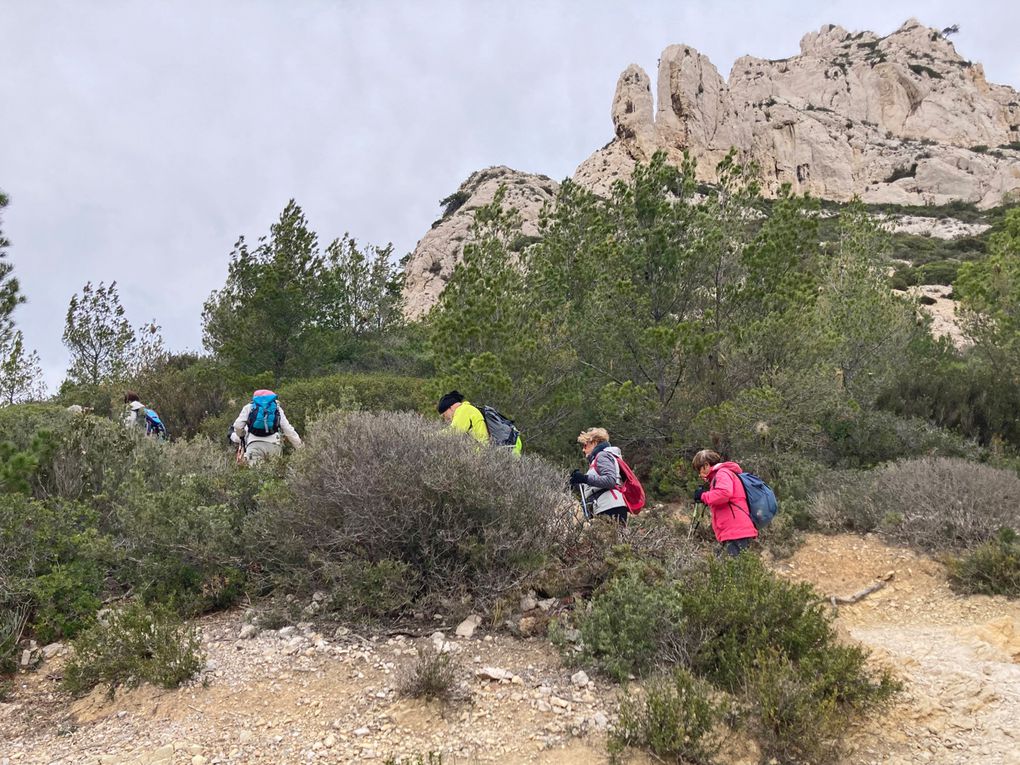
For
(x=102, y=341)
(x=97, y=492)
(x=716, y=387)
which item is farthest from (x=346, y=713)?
(x=102, y=341)

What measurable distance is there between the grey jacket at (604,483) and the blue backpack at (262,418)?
3527 millimetres

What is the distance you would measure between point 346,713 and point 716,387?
24.7 ft

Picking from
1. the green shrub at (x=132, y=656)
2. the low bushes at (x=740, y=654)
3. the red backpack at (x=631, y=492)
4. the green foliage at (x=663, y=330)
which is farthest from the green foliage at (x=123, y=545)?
the green foliage at (x=663, y=330)

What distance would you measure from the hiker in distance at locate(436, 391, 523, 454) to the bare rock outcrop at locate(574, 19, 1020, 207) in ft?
133

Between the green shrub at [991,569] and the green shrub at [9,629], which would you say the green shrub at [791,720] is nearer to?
the green shrub at [991,569]

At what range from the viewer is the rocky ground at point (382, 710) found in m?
2.77

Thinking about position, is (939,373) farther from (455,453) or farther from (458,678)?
(458,678)

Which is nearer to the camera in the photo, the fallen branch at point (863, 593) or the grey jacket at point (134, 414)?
the fallen branch at point (863, 593)

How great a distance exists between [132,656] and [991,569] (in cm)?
627

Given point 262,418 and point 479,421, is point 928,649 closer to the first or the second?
point 479,421

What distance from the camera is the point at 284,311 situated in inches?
586

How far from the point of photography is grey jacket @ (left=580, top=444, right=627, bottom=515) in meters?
5.24

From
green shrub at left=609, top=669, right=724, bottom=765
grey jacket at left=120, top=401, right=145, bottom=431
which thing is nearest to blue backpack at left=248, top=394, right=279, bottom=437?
grey jacket at left=120, top=401, right=145, bottom=431

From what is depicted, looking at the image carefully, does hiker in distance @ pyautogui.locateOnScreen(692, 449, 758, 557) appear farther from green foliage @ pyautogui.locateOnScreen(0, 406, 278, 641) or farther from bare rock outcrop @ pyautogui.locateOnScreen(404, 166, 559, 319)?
bare rock outcrop @ pyautogui.locateOnScreen(404, 166, 559, 319)
